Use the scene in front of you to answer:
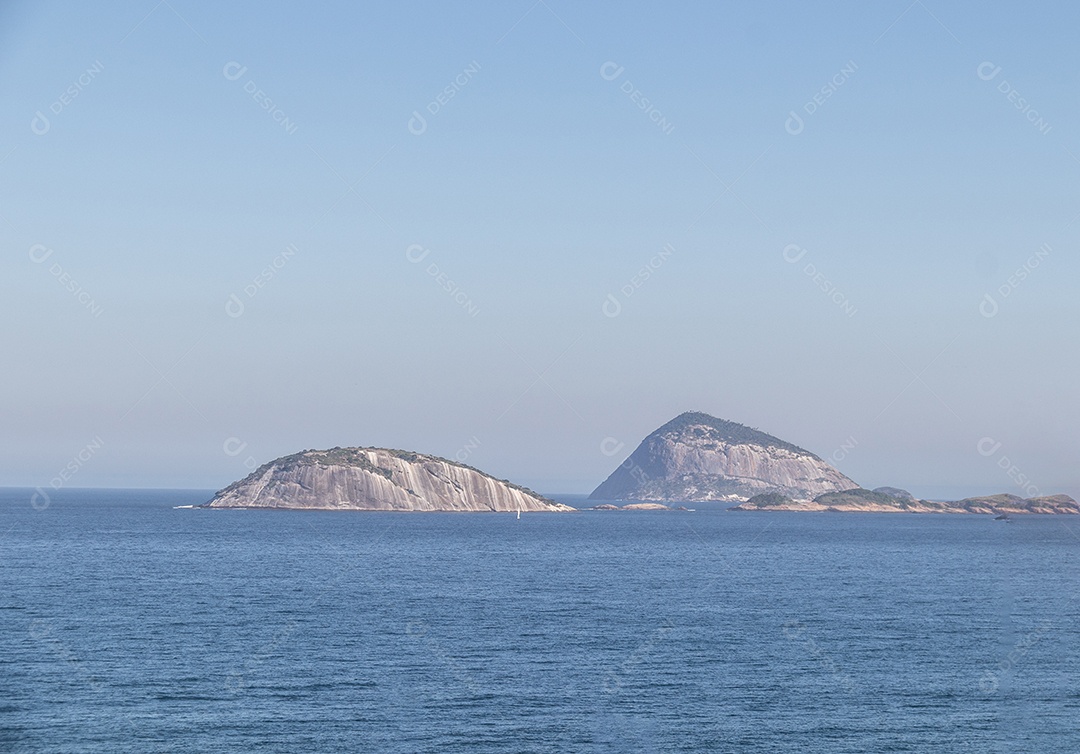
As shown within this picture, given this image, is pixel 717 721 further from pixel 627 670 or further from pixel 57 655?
pixel 57 655

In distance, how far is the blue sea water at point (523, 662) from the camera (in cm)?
5488

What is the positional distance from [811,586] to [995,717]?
64.1m

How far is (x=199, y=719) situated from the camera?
183 feet

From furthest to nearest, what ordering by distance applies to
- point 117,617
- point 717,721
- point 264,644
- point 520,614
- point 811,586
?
point 811,586 → point 520,614 → point 117,617 → point 264,644 → point 717,721

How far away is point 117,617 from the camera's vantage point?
8738cm

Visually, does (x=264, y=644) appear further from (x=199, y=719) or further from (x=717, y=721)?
(x=717, y=721)

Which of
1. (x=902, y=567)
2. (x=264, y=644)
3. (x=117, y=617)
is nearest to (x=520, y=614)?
(x=264, y=644)

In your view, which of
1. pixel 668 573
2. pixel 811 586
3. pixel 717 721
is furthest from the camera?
pixel 668 573

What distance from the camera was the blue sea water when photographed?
2160 inches

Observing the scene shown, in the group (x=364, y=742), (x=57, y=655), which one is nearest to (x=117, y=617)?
(x=57, y=655)

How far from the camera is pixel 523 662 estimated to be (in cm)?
7100

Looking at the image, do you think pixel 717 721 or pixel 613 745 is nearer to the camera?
pixel 613 745

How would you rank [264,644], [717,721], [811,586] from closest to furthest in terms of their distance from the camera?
[717,721] < [264,644] < [811,586]

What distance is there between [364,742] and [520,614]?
41385mm
